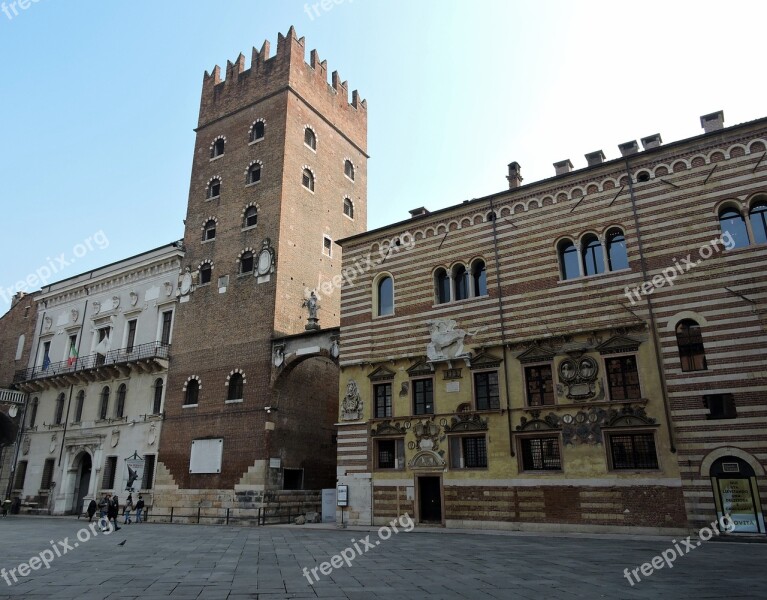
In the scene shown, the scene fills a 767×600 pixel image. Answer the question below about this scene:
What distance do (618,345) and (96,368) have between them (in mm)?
29824

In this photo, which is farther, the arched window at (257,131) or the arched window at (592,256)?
the arched window at (257,131)

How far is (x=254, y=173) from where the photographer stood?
108ft

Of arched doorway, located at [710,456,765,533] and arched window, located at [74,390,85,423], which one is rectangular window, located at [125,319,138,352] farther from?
arched doorway, located at [710,456,765,533]

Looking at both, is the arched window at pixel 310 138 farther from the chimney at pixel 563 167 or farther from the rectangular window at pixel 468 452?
the rectangular window at pixel 468 452

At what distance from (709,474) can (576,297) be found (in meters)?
6.65

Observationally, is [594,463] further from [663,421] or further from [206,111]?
[206,111]

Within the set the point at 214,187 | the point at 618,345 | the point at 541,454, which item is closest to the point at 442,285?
the point at 618,345

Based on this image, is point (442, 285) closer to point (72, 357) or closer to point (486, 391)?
point (486, 391)

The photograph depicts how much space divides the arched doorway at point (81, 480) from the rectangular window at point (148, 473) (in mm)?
5194

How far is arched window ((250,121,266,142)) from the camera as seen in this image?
33.4 m

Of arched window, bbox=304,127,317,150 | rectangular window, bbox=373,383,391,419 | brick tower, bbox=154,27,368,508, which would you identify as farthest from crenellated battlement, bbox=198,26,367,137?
rectangular window, bbox=373,383,391,419

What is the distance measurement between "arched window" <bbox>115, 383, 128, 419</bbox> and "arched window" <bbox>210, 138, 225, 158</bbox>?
14.9 metres

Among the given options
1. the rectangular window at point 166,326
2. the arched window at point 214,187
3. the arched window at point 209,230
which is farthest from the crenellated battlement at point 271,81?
the rectangular window at point 166,326

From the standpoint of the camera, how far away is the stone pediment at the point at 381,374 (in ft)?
75.7
